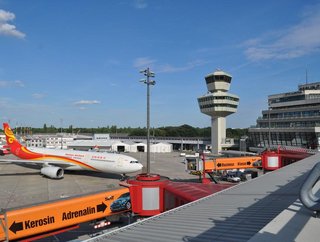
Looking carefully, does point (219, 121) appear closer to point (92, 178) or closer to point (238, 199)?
point (92, 178)

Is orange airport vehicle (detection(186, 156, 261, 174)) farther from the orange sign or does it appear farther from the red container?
the red container

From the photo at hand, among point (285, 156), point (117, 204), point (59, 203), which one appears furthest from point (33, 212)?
point (285, 156)

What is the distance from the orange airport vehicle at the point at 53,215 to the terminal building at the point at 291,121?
219 feet

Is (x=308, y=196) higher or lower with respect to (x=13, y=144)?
higher

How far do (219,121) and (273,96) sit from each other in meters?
21.7

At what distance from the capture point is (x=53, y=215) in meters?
14.7

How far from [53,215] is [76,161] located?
1316 inches

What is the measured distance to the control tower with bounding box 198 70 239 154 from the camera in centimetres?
9988

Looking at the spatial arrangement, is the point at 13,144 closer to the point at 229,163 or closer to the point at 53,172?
the point at 53,172

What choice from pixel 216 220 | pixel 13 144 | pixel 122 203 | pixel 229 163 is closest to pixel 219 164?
pixel 229 163

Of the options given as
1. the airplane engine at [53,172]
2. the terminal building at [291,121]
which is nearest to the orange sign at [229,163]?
the airplane engine at [53,172]

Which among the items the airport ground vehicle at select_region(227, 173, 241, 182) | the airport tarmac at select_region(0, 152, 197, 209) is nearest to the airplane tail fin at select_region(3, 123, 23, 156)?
the airport tarmac at select_region(0, 152, 197, 209)

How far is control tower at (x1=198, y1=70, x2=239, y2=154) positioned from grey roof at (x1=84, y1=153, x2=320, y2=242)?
3427 inches

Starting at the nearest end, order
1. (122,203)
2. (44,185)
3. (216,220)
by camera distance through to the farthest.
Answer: (216,220)
(122,203)
(44,185)
